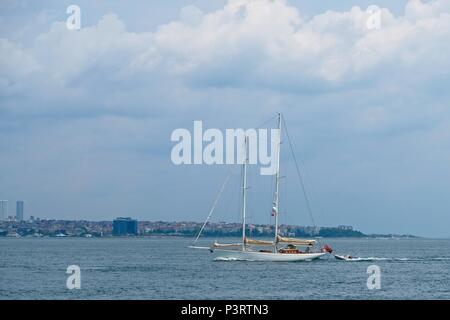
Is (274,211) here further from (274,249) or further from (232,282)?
(232,282)

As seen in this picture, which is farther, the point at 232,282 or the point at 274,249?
the point at 274,249

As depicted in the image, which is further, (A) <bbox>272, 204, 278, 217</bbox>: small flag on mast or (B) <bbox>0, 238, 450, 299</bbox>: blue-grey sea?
(A) <bbox>272, 204, 278, 217</bbox>: small flag on mast

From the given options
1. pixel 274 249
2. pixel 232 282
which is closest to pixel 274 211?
pixel 274 249

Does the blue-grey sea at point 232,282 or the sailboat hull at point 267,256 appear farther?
the sailboat hull at point 267,256

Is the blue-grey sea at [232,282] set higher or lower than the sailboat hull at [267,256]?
lower

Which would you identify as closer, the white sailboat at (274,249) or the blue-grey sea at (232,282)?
the blue-grey sea at (232,282)

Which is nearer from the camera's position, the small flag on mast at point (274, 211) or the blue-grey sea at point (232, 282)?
the blue-grey sea at point (232, 282)

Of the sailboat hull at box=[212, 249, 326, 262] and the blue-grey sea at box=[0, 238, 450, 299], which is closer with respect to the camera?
the blue-grey sea at box=[0, 238, 450, 299]

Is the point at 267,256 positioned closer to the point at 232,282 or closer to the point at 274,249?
the point at 274,249

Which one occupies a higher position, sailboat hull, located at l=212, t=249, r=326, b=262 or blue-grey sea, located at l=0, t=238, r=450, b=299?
sailboat hull, located at l=212, t=249, r=326, b=262

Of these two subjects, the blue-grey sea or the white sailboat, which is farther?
the white sailboat
